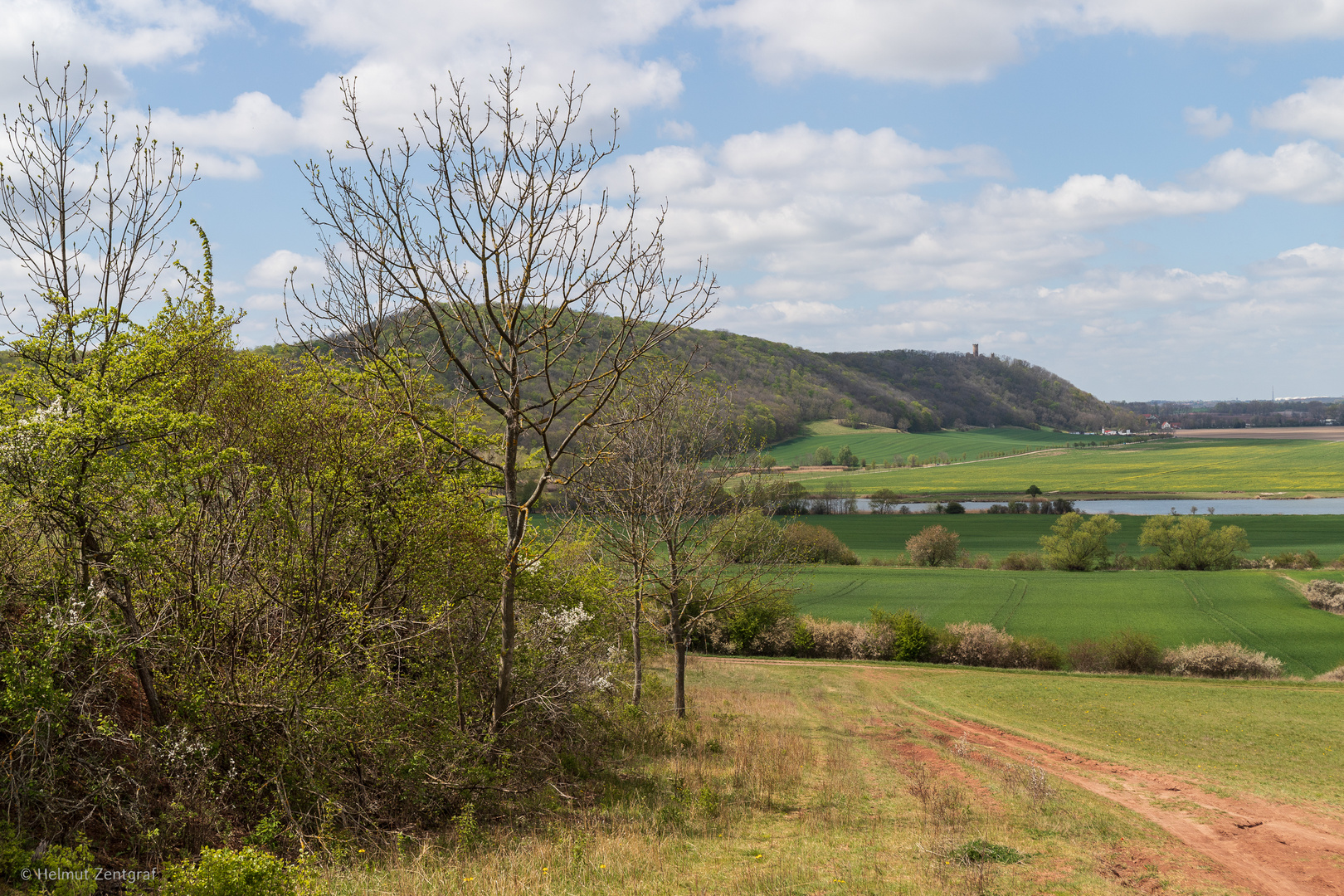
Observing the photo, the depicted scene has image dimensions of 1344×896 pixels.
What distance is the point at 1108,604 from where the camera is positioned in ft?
168

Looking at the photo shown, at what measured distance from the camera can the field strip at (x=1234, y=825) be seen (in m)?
9.51

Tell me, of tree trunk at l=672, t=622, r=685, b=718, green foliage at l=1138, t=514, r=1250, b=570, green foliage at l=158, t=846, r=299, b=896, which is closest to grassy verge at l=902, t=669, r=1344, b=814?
tree trunk at l=672, t=622, r=685, b=718

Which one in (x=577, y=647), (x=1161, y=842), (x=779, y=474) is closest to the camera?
(x=1161, y=842)

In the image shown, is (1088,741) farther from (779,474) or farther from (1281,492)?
(1281,492)

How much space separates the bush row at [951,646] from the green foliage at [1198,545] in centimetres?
3084

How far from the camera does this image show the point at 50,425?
7.04 m

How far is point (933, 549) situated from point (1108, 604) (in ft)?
63.8

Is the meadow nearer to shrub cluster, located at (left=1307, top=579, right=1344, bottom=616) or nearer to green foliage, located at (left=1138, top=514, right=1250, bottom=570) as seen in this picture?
shrub cluster, located at (left=1307, top=579, right=1344, bottom=616)

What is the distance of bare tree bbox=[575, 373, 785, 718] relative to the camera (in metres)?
18.9

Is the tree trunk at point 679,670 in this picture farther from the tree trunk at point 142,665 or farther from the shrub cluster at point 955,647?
the shrub cluster at point 955,647

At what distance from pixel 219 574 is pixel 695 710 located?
15.0m

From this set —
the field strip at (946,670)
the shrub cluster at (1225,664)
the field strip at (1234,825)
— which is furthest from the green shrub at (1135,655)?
the field strip at (1234,825)

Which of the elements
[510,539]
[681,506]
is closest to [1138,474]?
[681,506]

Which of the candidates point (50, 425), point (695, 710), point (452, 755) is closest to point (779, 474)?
point (695, 710)
